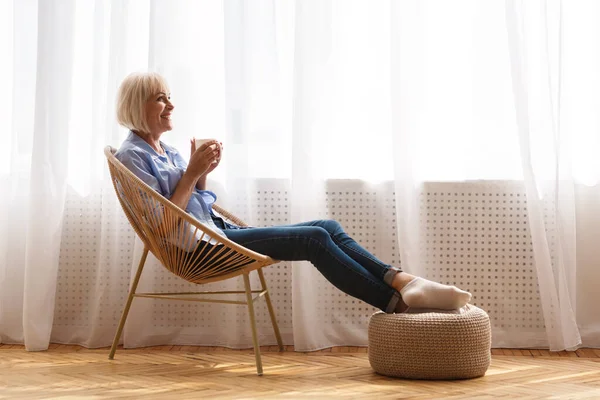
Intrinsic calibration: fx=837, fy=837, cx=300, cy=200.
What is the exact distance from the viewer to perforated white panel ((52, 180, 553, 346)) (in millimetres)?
3510

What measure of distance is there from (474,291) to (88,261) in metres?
1.65

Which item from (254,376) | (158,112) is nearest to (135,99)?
(158,112)

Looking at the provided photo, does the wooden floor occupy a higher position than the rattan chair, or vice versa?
the rattan chair

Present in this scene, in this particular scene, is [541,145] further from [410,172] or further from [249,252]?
[249,252]

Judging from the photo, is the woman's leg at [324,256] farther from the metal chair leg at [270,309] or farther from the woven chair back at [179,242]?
the metal chair leg at [270,309]

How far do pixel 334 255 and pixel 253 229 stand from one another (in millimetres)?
326

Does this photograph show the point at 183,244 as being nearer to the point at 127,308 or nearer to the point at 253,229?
the point at 253,229

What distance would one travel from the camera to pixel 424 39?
3.46m

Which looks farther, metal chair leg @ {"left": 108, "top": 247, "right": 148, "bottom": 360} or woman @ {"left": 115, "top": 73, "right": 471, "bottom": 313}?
metal chair leg @ {"left": 108, "top": 247, "right": 148, "bottom": 360}

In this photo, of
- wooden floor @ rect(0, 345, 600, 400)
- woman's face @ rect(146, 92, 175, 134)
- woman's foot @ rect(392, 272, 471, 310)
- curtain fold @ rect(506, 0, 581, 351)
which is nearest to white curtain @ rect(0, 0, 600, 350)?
curtain fold @ rect(506, 0, 581, 351)

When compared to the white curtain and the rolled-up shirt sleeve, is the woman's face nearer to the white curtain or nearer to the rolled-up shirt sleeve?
the rolled-up shirt sleeve

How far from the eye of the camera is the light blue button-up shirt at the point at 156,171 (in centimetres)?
298

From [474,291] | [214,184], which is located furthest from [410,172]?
[214,184]

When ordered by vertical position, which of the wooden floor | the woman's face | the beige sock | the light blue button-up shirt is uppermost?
the woman's face
